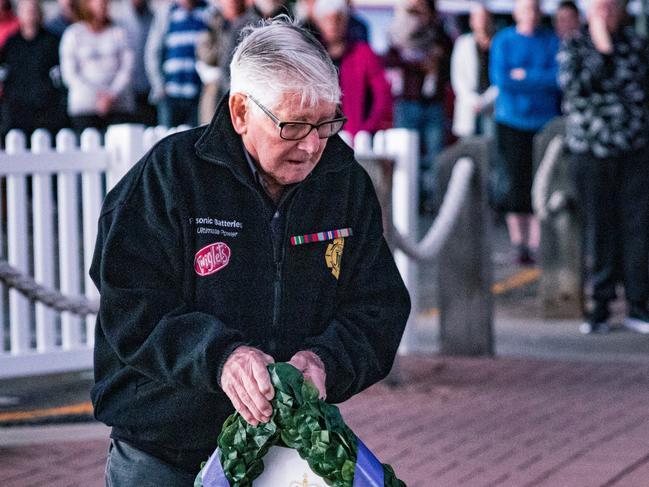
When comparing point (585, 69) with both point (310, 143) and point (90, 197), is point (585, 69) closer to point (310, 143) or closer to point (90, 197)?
point (90, 197)

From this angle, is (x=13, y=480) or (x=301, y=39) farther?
(x=13, y=480)

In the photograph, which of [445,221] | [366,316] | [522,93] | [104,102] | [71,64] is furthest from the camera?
[104,102]

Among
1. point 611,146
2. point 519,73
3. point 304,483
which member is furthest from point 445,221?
point 304,483

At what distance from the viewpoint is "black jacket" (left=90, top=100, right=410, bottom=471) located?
2.63m

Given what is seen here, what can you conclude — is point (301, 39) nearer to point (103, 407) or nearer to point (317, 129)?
point (317, 129)

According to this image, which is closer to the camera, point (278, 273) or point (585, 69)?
point (278, 273)

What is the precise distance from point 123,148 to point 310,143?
404cm

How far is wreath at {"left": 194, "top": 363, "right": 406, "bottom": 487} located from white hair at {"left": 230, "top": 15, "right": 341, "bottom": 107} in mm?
512

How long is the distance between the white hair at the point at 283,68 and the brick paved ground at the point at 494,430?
8.43 ft

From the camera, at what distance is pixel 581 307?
344 inches

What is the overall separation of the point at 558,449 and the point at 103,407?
2.98m

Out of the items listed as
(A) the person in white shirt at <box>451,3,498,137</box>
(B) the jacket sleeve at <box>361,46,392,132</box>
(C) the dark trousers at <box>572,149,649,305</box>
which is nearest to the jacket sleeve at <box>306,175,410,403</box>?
(C) the dark trousers at <box>572,149,649,305</box>

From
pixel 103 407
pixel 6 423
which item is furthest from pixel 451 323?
pixel 103 407

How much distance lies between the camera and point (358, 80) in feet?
29.3
